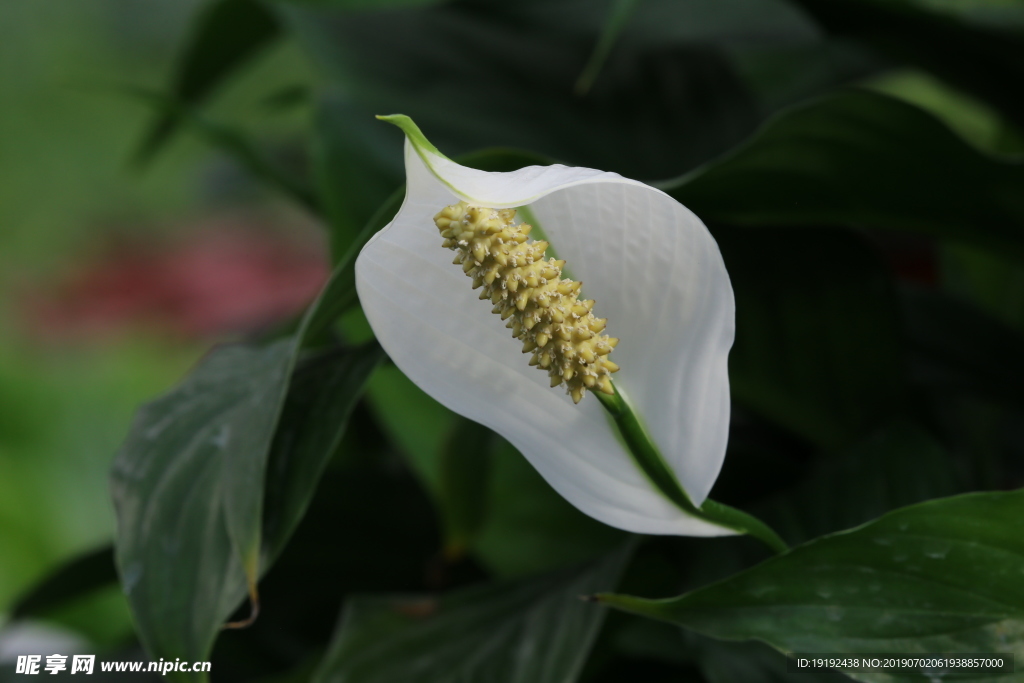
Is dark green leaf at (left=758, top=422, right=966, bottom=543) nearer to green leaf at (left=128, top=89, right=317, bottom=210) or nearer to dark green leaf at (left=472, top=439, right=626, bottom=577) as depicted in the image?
dark green leaf at (left=472, top=439, right=626, bottom=577)

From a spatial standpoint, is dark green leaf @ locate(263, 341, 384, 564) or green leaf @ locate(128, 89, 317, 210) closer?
dark green leaf @ locate(263, 341, 384, 564)

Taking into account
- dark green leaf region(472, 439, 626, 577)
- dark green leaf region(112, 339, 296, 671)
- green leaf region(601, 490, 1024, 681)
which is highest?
green leaf region(601, 490, 1024, 681)

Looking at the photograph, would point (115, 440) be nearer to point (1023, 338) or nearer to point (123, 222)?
point (1023, 338)

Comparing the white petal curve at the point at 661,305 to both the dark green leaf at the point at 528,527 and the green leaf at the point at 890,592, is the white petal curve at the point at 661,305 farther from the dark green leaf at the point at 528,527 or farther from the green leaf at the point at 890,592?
the dark green leaf at the point at 528,527

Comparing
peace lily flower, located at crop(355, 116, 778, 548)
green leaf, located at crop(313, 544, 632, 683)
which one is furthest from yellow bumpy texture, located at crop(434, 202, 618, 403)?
green leaf, located at crop(313, 544, 632, 683)

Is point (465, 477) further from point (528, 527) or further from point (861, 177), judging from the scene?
point (861, 177)

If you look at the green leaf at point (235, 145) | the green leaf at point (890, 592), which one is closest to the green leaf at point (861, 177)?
the green leaf at point (890, 592)
